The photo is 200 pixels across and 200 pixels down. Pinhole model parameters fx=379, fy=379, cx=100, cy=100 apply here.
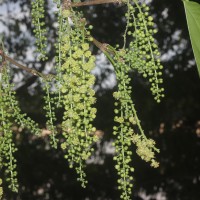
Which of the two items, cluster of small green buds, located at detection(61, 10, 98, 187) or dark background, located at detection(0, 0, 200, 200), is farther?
dark background, located at detection(0, 0, 200, 200)

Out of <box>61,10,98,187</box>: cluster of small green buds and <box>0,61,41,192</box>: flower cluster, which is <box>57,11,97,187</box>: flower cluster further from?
<box>0,61,41,192</box>: flower cluster

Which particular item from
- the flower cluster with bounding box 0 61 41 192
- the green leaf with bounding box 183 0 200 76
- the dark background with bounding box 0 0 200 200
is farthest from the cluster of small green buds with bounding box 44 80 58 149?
the dark background with bounding box 0 0 200 200

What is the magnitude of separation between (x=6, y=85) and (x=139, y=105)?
4.02 metres

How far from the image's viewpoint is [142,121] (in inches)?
205

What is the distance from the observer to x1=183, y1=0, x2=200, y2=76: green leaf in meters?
0.93

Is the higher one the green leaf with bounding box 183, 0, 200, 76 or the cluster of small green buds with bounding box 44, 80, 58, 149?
the green leaf with bounding box 183, 0, 200, 76

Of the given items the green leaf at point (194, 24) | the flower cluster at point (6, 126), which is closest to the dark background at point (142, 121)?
the flower cluster at point (6, 126)

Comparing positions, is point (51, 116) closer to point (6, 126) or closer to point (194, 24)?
point (6, 126)

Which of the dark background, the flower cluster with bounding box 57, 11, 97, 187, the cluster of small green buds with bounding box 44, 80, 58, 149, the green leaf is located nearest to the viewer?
the green leaf

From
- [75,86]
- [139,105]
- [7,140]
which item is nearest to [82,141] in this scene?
[75,86]

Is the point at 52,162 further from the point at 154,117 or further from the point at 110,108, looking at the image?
the point at 154,117

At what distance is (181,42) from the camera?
17.6ft

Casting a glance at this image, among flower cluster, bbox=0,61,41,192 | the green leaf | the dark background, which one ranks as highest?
the green leaf

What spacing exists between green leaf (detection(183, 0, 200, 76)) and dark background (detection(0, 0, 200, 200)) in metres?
4.17
